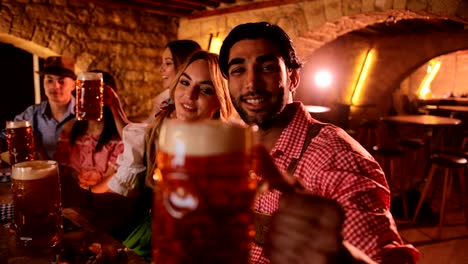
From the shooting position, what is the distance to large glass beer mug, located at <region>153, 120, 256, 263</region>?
598 mm

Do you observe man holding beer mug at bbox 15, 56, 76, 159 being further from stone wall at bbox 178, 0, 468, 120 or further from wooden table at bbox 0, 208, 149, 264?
stone wall at bbox 178, 0, 468, 120

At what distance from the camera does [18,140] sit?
84.4 inches

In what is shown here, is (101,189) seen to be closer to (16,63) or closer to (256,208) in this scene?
(256,208)

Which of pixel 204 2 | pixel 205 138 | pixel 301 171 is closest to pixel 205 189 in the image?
pixel 205 138

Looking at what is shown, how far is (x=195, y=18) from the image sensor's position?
7.22 metres

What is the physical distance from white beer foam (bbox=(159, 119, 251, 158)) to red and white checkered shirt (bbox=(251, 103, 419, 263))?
2.23 feet

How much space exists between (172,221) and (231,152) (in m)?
0.15

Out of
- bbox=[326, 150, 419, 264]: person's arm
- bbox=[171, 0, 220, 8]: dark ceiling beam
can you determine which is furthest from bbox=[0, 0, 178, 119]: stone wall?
bbox=[326, 150, 419, 264]: person's arm

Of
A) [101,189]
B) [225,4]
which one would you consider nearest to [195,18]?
[225,4]

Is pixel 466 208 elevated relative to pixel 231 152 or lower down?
lower down

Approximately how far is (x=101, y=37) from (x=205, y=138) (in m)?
6.73

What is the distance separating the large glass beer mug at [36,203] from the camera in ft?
4.03

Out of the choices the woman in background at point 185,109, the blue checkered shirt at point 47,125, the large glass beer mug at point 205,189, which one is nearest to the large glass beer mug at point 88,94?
the woman in background at point 185,109

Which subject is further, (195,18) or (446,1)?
(195,18)
